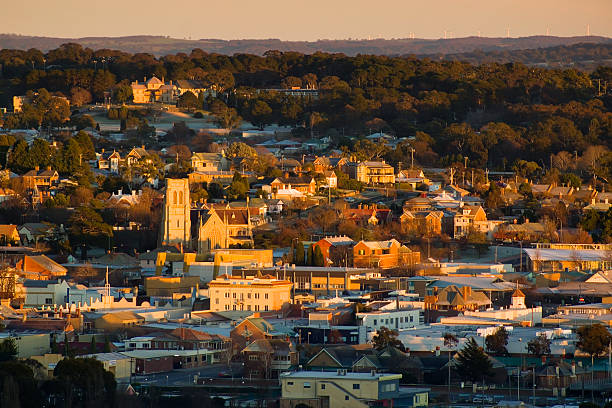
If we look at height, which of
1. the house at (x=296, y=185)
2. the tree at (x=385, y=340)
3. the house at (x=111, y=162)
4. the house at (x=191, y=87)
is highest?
the house at (x=191, y=87)

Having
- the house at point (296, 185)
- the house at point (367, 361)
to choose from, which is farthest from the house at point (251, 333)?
the house at point (296, 185)

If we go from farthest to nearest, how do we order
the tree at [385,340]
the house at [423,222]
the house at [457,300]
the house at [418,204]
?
the house at [418,204] → the house at [423,222] → the house at [457,300] → the tree at [385,340]

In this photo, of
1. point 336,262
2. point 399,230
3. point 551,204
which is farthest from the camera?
point 551,204

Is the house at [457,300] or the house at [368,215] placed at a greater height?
the house at [368,215]

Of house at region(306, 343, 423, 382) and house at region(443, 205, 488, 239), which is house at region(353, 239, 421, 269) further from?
house at region(306, 343, 423, 382)

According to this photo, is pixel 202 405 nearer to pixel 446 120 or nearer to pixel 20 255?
pixel 20 255

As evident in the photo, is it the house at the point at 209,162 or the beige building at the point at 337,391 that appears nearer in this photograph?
the beige building at the point at 337,391

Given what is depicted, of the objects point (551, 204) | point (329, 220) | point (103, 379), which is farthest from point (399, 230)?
point (103, 379)

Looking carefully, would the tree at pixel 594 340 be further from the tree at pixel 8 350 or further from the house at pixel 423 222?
the house at pixel 423 222
